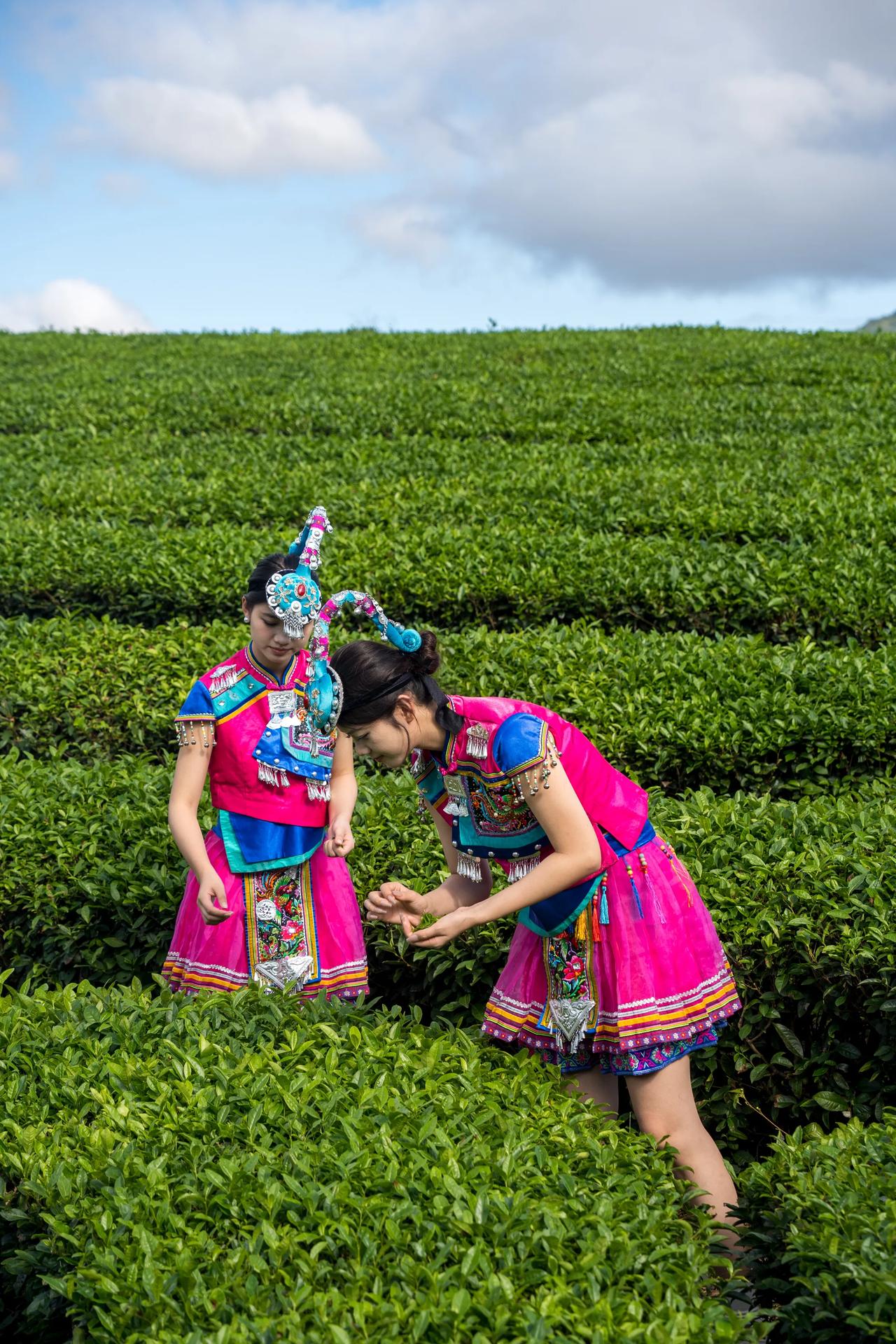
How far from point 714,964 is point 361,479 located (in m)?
8.59

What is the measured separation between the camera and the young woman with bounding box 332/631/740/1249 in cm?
329

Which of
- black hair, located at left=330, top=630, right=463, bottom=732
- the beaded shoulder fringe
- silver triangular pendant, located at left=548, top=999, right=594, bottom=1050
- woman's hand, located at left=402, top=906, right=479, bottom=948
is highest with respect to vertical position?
black hair, located at left=330, top=630, right=463, bottom=732

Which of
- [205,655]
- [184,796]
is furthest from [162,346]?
[184,796]

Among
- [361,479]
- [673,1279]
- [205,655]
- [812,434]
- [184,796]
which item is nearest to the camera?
[673,1279]

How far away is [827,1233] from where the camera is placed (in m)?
2.80

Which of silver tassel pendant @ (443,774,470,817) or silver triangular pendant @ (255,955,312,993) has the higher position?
silver tassel pendant @ (443,774,470,817)

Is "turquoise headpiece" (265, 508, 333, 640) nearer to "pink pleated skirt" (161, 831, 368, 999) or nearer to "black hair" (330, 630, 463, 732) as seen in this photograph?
"black hair" (330, 630, 463, 732)

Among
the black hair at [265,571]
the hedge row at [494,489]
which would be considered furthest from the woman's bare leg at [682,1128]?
the hedge row at [494,489]

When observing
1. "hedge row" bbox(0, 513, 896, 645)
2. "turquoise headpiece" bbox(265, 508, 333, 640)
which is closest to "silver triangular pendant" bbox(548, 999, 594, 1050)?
"turquoise headpiece" bbox(265, 508, 333, 640)

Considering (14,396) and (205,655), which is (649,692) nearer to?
(205,655)

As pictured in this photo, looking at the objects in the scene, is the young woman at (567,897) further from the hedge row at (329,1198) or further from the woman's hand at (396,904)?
the hedge row at (329,1198)

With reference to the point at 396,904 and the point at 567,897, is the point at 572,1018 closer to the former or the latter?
the point at 567,897

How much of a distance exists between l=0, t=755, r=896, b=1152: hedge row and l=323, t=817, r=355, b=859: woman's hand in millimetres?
747

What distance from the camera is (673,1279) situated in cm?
266
